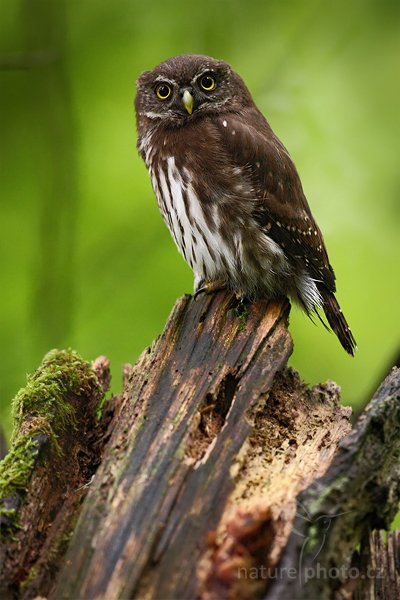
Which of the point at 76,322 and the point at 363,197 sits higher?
the point at 363,197

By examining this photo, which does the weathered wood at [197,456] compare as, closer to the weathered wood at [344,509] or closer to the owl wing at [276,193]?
the weathered wood at [344,509]

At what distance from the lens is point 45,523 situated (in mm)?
2760

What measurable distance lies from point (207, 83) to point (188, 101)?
21 centimetres

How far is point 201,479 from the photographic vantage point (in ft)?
8.40

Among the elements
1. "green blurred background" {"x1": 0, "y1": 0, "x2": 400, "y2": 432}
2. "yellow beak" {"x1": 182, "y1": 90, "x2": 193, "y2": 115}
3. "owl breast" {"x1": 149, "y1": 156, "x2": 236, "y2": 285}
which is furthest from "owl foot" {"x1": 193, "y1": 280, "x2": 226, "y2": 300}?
"green blurred background" {"x1": 0, "y1": 0, "x2": 400, "y2": 432}

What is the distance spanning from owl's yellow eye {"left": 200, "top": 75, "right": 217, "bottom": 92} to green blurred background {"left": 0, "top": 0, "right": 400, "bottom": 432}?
1269 millimetres

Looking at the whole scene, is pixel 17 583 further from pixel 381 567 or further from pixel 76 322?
pixel 76 322

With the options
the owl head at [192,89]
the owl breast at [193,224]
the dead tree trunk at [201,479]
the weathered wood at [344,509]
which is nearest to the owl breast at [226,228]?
the owl breast at [193,224]

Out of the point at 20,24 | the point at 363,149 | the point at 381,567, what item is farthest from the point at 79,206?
the point at 381,567

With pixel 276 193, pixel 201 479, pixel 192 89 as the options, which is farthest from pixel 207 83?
pixel 201 479

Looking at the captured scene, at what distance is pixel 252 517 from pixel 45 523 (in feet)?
2.82

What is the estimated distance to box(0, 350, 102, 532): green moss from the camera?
282 centimetres

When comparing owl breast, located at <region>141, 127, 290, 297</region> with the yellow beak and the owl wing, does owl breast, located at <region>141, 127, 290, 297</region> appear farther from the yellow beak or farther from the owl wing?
the yellow beak

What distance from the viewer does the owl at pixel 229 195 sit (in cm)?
426
